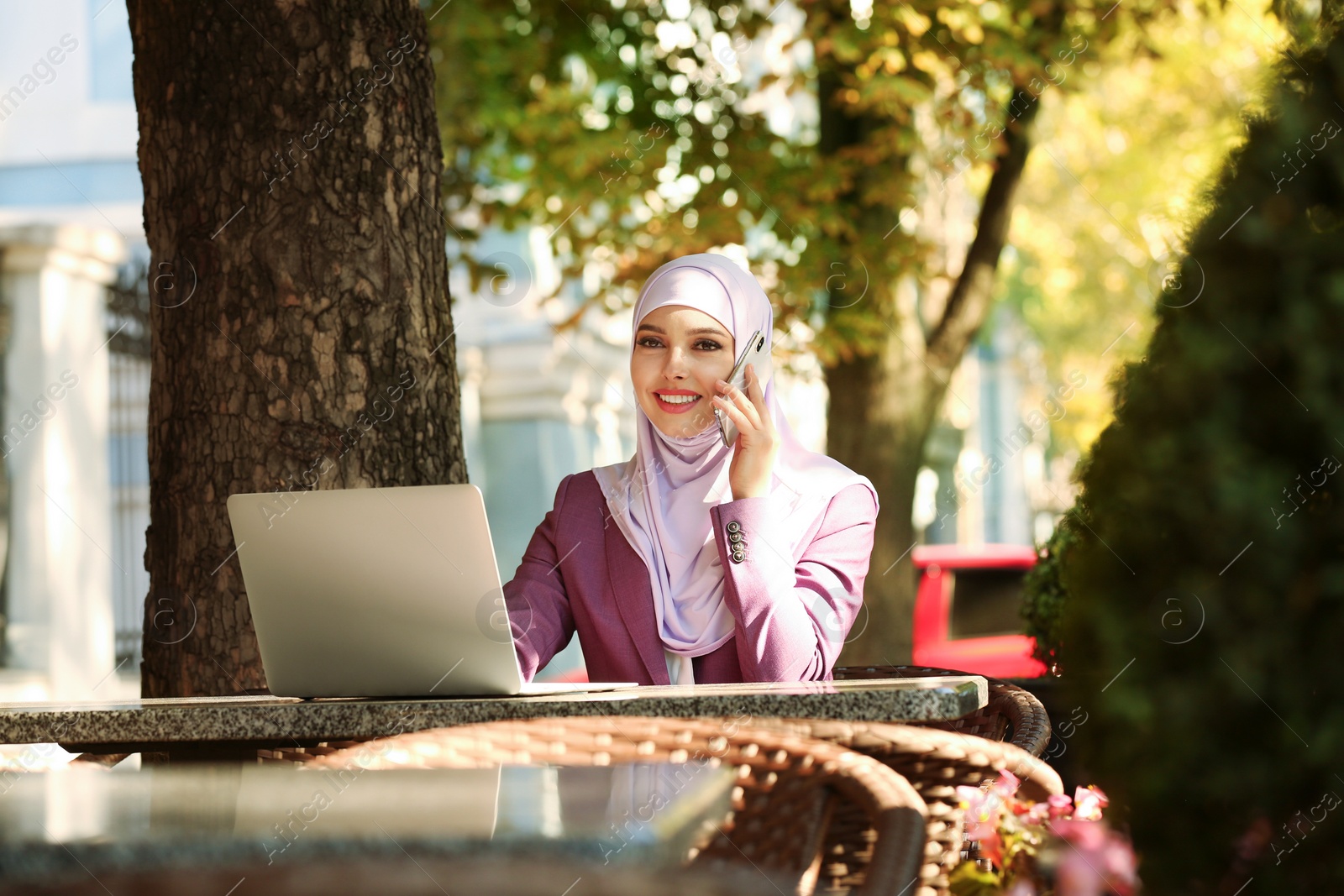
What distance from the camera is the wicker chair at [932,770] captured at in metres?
1.76

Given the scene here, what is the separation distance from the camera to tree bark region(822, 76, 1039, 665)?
7.64 meters

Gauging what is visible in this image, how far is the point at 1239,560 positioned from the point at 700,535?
195 centimetres

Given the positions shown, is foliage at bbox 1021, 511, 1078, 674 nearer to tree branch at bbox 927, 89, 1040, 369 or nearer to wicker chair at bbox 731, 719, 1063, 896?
tree branch at bbox 927, 89, 1040, 369

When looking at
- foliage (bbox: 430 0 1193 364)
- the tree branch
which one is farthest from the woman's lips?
the tree branch

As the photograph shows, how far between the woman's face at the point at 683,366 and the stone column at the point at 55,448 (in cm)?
678

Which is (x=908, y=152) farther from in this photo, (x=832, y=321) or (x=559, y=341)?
(x=559, y=341)

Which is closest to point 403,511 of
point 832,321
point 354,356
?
point 354,356

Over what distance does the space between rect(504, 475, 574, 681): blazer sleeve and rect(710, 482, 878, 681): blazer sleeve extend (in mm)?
455

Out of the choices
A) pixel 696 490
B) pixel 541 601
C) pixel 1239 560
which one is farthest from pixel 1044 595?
pixel 1239 560

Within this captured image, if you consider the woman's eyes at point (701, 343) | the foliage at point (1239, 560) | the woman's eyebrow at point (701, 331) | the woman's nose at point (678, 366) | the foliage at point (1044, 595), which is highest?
the woman's eyebrow at point (701, 331)

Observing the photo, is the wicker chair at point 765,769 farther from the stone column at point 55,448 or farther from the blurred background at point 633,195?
the stone column at point 55,448

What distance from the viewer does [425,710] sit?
2.07m

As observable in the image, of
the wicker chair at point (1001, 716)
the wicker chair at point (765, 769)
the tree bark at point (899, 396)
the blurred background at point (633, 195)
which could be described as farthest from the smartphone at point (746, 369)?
the tree bark at point (899, 396)

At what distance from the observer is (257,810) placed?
1.30 m
